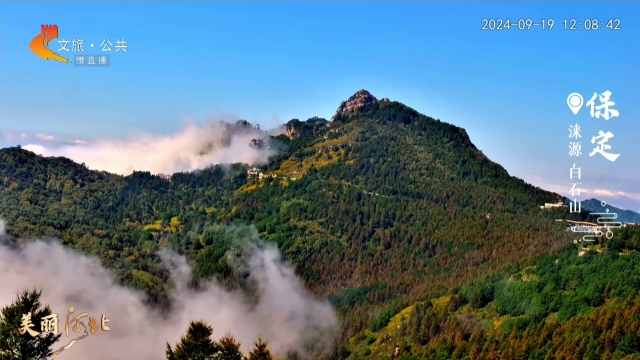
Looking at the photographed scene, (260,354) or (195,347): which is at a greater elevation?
(195,347)

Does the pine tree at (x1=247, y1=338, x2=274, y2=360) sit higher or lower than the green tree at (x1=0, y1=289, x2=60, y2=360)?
lower

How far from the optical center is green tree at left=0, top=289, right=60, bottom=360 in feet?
197

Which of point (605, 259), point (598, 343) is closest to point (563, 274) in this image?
point (605, 259)

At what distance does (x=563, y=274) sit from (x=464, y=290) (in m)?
29.7

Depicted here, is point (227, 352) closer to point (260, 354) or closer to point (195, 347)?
point (195, 347)

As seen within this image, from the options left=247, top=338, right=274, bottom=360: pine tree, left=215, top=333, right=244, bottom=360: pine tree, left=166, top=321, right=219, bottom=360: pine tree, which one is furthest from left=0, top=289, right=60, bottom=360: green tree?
left=247, top=338, right=274, bottom=360: pine tree

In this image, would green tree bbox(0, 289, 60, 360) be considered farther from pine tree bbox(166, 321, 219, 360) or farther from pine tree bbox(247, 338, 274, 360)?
pine tree bbox(247, 338, 274, 360)

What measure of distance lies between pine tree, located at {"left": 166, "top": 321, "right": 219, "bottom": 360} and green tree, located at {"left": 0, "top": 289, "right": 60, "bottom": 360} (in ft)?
42.0

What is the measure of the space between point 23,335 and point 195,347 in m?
17.1

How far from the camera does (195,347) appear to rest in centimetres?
6962

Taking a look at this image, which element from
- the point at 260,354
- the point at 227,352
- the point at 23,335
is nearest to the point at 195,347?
the point at 227,352

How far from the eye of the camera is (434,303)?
174 meters

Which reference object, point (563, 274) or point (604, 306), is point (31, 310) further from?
point (563, 274)

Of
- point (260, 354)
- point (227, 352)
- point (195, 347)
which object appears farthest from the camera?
point (227, 352)
